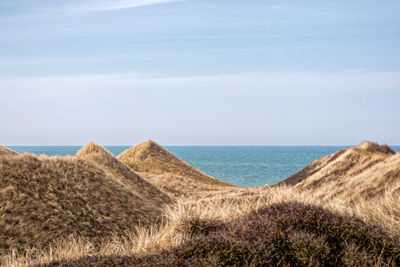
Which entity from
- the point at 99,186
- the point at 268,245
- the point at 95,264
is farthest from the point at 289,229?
the point at 99,186

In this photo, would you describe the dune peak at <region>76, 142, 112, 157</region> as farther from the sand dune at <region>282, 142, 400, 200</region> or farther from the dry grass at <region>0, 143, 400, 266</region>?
the sand dune at <region>282, 142, 400, 200</region>

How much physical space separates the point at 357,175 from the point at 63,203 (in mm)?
9069

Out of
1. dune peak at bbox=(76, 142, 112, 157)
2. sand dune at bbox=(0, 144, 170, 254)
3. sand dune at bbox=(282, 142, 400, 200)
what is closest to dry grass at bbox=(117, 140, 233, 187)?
sand dune at bbox=(282, 142, 400, 200)

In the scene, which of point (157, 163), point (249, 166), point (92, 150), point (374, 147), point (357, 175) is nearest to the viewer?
point (92, 150)

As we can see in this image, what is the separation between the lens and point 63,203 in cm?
744

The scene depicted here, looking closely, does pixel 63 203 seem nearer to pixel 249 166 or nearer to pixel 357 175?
pixel 357 175

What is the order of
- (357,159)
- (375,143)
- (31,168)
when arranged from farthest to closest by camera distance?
(375,143) → (357,159) → (31,168)

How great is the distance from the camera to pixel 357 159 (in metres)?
14.4

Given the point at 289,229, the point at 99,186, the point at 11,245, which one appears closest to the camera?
the point at 289,229

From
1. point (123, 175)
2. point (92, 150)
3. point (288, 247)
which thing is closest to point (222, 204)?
point (123, 175)

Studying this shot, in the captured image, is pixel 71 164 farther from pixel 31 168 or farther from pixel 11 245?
pixel 11 245

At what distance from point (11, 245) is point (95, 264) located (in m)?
3.24

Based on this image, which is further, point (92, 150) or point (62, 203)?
point (92, 150)

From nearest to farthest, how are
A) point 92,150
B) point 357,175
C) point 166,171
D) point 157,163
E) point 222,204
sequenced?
1. point 222,204
2. point 92,150
3. point 357,175
4. point 166,171
5. point 157,163
